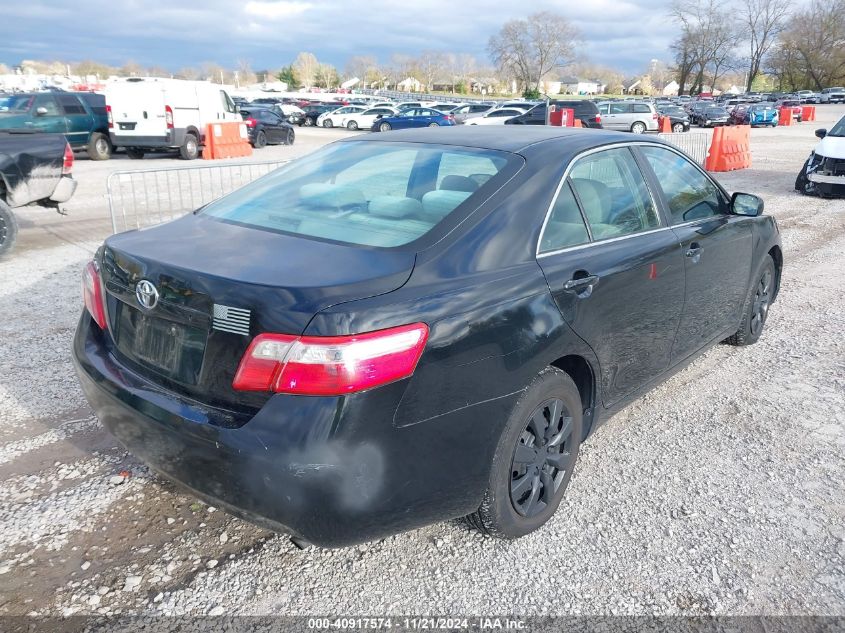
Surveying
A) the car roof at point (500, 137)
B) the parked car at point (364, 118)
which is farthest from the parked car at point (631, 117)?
the car roof at point (500, 137)

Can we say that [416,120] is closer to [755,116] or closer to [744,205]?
[755,116]

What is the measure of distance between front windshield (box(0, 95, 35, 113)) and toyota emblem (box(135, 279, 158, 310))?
18.7 meters

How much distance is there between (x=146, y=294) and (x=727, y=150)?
1752 cm

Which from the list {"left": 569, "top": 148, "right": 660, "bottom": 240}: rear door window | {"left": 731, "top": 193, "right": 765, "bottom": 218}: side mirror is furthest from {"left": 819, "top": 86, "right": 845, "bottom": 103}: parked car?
{"left": 569, "top": 148, "right": 660, "bottom": 240}: rear door window

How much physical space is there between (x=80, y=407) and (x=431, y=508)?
107 inches

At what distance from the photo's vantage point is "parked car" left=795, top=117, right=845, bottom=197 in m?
12.6

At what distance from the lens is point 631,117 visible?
106 feet

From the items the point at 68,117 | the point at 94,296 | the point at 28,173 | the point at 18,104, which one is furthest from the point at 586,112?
the point at 94,296

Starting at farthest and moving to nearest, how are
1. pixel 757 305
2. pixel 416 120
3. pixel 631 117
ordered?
pixel 631 117 → pixel 416 120 → pixel 757 305

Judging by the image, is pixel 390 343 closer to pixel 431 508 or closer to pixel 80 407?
pixel 431 508

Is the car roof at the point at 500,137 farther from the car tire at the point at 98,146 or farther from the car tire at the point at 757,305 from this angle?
the car tire at the point at 98,146

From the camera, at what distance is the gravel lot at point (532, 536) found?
2676mm

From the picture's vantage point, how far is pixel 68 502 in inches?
128

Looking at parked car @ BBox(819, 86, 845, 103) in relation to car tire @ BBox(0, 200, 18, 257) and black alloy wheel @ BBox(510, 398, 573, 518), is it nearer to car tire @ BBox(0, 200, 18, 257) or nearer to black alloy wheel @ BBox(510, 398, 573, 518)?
car tire @ BBox(0, 200, 18, 257)
